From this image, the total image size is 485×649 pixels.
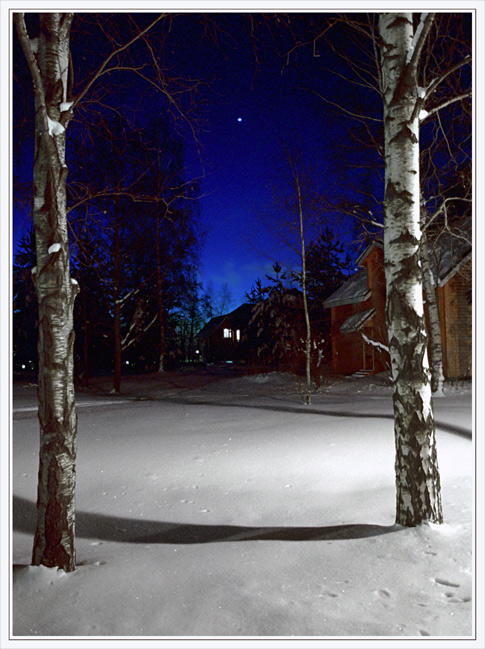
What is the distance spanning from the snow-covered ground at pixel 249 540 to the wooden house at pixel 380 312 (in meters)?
6.76

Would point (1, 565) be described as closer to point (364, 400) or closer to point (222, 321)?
point (364, 400)

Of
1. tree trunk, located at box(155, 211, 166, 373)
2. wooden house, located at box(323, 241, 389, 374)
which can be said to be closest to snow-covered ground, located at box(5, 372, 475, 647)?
wooden house, located at box(323, 241, 389, 374)

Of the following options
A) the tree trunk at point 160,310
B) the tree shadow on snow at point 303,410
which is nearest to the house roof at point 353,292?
the tree trunk at point 160,310

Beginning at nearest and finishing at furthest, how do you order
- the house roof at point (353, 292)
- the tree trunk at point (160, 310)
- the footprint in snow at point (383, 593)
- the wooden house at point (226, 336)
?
the footprint in snow at point (383, 593), the house roof at point (353, 292), the tree trunk at point (160, 310), the wooden house at point (226, 336)

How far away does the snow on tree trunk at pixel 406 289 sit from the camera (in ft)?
13.1

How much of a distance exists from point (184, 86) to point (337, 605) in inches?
223

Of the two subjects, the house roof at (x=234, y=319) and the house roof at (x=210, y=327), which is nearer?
the house roof at (x=234, y=319)

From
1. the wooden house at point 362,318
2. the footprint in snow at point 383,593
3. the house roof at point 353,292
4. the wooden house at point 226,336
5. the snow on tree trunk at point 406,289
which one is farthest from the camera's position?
the wooden house at point 226,336

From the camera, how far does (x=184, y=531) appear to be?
484 centimetres

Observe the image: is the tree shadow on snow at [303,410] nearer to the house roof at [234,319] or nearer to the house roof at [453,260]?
the house roof at [453,260]

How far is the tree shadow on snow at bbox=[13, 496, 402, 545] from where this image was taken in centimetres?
416

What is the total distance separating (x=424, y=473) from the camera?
3.96 m

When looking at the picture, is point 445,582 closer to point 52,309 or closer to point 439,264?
point 52,309

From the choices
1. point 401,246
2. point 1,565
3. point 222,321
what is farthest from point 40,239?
point 222,321
